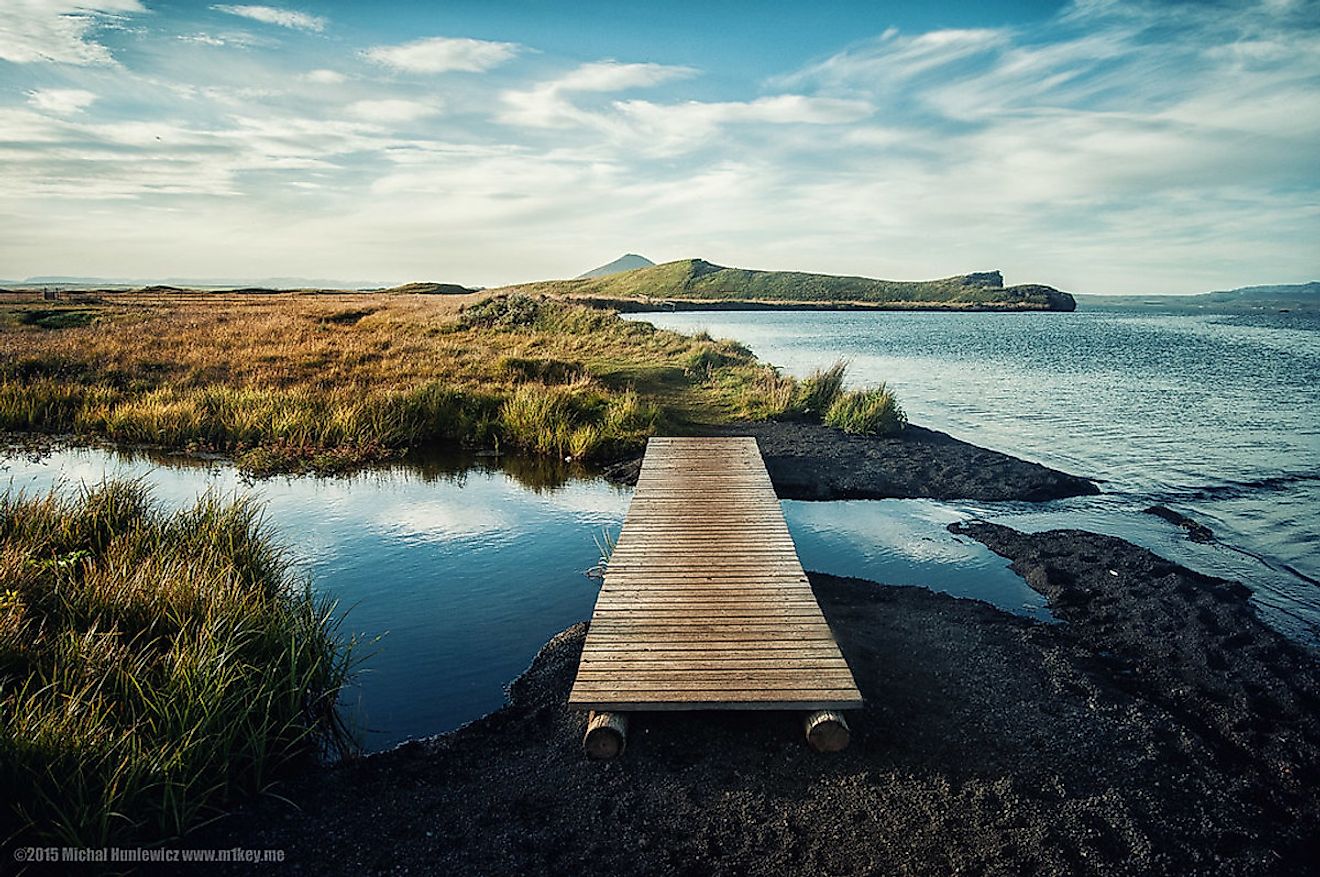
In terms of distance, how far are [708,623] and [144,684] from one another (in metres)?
4.68

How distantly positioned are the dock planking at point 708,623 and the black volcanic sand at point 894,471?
4.33m

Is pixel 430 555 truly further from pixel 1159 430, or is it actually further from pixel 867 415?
pixel 1159 430

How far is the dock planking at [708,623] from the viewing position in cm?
612

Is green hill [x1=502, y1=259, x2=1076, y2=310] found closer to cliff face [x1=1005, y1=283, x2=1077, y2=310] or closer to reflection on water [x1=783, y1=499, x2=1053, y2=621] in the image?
cliff face [x1=1005, y1=283, x2=1077, y2=310]

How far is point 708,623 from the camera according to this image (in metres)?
7.32

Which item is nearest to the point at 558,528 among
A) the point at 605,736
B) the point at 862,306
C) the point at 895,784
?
the point at 605,736

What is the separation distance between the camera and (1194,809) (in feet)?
18.8

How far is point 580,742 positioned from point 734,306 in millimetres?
141143

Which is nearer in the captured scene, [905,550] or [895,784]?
[895,784]

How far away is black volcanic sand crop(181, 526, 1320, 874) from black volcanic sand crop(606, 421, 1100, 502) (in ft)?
22.6

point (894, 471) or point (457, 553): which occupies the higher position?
point (894, 471)

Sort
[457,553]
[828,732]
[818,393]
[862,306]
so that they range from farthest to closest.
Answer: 1. [862,306]
2. [818,393]
3. [457,553]
4. [828,732]

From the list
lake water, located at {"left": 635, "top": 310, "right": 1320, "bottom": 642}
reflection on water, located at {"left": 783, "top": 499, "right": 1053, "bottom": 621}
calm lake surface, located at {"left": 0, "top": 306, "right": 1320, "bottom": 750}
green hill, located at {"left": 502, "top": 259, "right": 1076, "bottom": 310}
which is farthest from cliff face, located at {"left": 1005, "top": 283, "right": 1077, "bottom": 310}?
reflection on water, located at {"left": 783, "top": 499, "right": 1053, "bottom": 621}

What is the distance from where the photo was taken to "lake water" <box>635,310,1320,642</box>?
40.8ft
